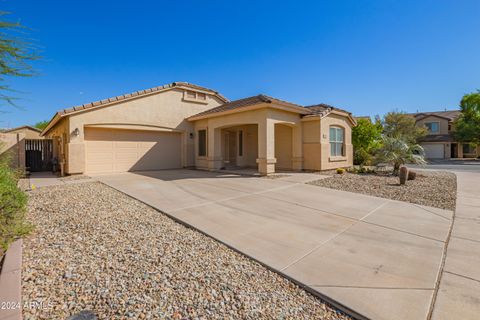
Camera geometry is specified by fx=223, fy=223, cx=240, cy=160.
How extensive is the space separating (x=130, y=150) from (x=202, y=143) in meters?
4.56

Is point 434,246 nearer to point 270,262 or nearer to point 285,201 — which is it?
point 270,262

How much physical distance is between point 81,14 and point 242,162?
11764mm

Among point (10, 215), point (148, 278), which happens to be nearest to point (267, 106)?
point (148, 278)

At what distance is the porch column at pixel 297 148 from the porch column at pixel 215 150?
15.2 ft

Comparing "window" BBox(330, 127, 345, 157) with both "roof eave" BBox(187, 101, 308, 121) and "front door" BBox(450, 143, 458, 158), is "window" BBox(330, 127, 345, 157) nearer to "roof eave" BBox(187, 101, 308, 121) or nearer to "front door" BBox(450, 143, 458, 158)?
"roof eave" BBox(187, 101, 308, 121)

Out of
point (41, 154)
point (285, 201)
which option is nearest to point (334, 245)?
point (285, 201)

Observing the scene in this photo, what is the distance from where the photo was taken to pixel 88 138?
1220 centimetres

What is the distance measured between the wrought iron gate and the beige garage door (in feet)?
19.1

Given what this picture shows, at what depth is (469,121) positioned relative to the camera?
27.8m

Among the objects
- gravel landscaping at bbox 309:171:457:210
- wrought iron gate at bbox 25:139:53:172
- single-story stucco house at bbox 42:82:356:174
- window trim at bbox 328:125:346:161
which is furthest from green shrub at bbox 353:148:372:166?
wrought iron gate at bbox 25:139:53:172

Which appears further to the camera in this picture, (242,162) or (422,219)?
(242,162)

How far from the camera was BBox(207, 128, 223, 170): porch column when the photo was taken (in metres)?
14.1

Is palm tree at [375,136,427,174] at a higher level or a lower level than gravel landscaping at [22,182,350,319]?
higher

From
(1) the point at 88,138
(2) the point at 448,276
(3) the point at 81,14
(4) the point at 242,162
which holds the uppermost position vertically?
(3) the point at 81,14
